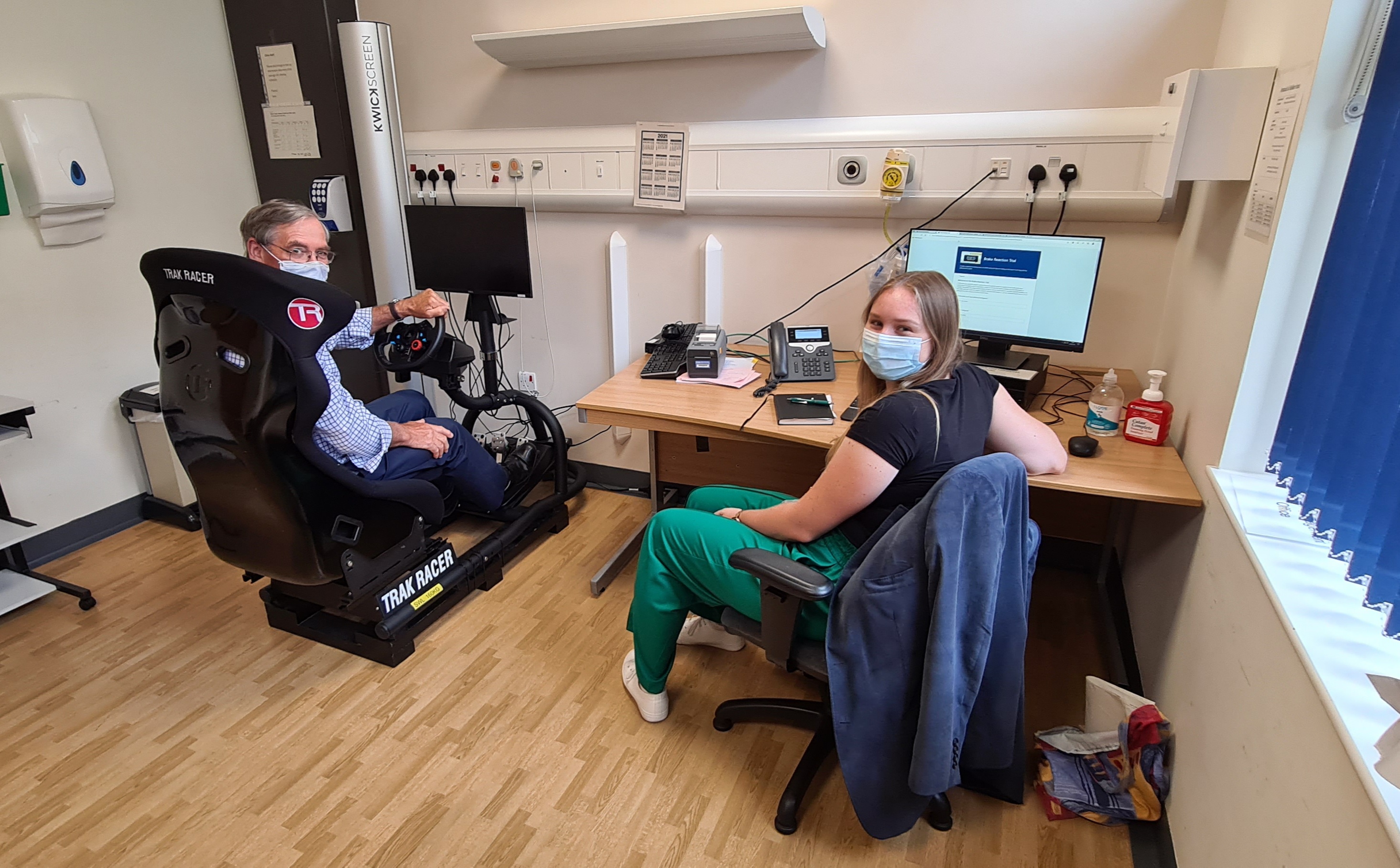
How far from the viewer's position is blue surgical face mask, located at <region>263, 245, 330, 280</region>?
1867 millimetres

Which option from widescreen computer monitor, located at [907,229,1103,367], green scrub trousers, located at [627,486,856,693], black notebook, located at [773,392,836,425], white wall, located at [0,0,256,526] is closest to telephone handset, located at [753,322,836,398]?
black notebook, located at [773,392,836,425]

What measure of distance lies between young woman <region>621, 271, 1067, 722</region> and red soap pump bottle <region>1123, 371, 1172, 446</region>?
1.02 ft

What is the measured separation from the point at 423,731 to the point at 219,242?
7.55 ft

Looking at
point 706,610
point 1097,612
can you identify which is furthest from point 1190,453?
point 706,610

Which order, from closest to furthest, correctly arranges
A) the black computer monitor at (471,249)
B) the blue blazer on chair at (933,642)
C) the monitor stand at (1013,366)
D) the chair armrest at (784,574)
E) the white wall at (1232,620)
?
the white wall at (1232,620) < the blue blazer on chair at (933,642) < the chair armrest at (784,574) < the monitor stand at (1013,366) < the black computer monitor at (471,249)

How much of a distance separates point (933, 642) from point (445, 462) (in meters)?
1.53

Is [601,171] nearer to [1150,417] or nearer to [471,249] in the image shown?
[471,249]

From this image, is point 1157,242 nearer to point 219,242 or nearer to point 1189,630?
point 1189,630

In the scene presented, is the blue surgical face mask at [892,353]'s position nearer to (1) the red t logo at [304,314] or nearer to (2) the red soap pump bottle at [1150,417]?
(2) the red soap pump bottle at [1150,417]

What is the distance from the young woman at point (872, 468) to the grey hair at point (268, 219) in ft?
3.92

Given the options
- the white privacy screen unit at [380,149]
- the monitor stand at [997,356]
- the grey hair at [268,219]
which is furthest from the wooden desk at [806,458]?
the white privacy screen unit at [380,149]

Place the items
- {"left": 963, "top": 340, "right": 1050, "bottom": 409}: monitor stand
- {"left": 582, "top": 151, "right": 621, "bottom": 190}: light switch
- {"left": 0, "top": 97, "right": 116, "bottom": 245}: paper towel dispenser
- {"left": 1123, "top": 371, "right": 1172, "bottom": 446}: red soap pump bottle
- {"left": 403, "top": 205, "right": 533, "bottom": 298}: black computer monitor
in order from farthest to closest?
{"left": 582, "top": 151, "right": 621, "bottom": 190}: light switch → {"left": 403, "top": 205, "right": 533, "bottom": 298}: black computer monitor → {"left": 0, "top": 97, "right": 116, "bottom": 245}: paper towel dispenser → {"left": 963, "top": 340, "right": 1050, "bottom": 409}: monitor stand → {"left": 1123, "top": 371, "right": 1172, "bottom": 446}: red soap pump bottle

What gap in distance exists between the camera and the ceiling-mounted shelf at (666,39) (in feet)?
7.14

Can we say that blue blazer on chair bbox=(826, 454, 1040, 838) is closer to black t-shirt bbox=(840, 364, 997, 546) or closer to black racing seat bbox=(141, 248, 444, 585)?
black t-shirt bbox=(840, 364, 997, 546)
